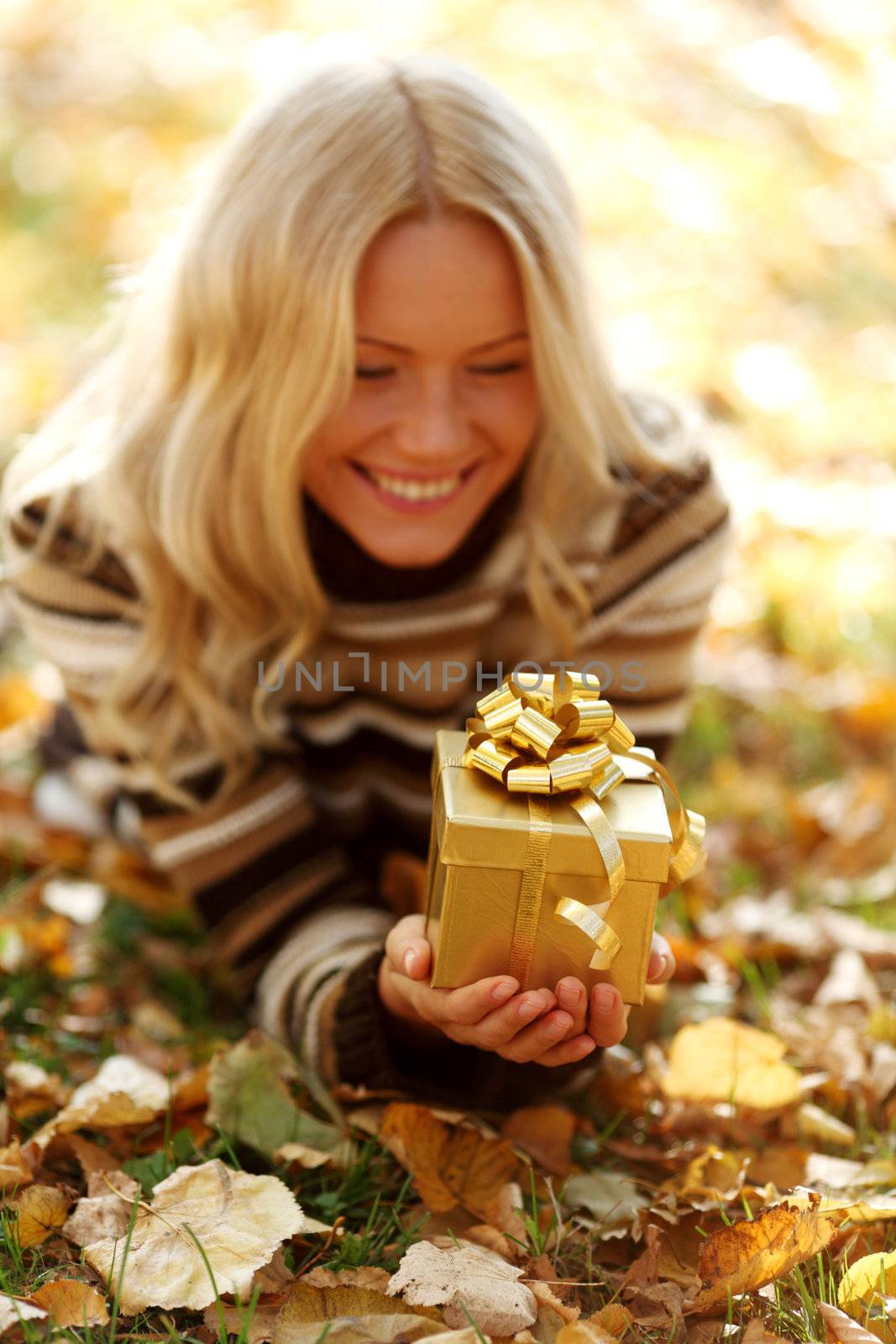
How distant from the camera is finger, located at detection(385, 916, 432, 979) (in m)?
1.08

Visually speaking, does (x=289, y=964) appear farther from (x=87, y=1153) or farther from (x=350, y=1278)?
(x=350, y=1278)

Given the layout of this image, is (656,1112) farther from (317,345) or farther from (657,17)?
(657,17)

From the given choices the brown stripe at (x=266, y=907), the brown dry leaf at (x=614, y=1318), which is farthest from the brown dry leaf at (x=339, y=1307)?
the brown stripe at (x=266, y=907)

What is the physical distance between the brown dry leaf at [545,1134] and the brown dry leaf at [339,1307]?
29 cm

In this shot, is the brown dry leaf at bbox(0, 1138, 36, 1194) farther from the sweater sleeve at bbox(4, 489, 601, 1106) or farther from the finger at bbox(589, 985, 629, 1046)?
the finger at bbox(589, 985, 629, 1046)

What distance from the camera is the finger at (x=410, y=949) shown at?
3.55ft

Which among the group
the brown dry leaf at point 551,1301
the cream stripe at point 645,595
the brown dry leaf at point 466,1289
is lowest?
the brown dry leaf at point 551,1301

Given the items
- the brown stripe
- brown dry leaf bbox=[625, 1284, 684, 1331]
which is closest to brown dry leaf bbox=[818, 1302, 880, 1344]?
brown dry leaf bbox=[625, 1284, 684, 1331]

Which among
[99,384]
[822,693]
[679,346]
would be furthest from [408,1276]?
[679,346]

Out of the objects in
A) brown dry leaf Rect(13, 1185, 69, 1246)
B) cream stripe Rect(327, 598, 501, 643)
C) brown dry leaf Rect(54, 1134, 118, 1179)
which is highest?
cream stripe Rect(327, 598, 501, 643)

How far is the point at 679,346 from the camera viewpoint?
10.4ft

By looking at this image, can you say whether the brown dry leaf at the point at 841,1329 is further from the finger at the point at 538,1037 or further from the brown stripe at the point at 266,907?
the brown stripe at the point at 266,907

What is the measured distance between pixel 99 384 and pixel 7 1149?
0.97 metres

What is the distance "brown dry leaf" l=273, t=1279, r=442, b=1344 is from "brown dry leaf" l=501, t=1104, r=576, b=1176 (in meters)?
0.29
